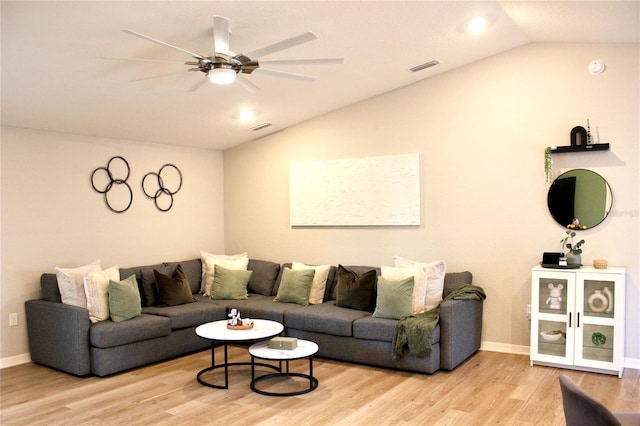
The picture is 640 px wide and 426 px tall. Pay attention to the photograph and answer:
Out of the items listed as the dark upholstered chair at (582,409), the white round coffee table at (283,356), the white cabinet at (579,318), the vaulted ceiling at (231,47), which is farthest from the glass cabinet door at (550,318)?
the dark upholstered chair at (582,409)

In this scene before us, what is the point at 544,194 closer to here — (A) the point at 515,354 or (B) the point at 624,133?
(B) the point at 624,133

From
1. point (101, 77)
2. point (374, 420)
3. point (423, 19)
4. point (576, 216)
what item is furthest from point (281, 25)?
point (576, 216)

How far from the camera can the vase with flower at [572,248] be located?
14.6 ft

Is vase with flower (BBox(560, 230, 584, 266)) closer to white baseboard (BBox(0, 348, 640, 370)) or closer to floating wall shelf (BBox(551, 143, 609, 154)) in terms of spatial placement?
floating wall shelf (BBox(551, 143, 609, 154))

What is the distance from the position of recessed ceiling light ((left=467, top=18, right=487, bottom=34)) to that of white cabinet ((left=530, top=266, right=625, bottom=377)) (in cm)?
211

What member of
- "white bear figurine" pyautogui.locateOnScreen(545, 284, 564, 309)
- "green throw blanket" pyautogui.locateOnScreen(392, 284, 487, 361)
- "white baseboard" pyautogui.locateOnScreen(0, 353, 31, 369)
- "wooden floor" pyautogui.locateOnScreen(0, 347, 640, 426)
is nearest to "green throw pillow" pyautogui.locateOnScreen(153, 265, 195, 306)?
"wooden floor" pyautogui.locateOnScreen(0, 347, 640, 426)

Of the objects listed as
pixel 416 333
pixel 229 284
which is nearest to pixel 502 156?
pixel 416 333

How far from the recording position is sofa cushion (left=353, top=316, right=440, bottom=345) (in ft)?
14.8

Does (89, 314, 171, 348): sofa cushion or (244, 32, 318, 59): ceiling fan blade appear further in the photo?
(89, 314, 171, 348): sofa cushion

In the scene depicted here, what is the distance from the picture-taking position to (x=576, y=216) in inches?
185

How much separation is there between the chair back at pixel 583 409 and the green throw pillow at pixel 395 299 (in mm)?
2838

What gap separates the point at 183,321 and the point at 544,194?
368cm

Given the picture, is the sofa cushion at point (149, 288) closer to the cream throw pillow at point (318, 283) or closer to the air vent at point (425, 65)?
the cream throw pillow at point (318, 283)

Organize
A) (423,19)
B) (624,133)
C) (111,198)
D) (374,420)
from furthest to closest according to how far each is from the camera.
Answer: (111,198) → (624,133) → (423,19) → (374,420)
